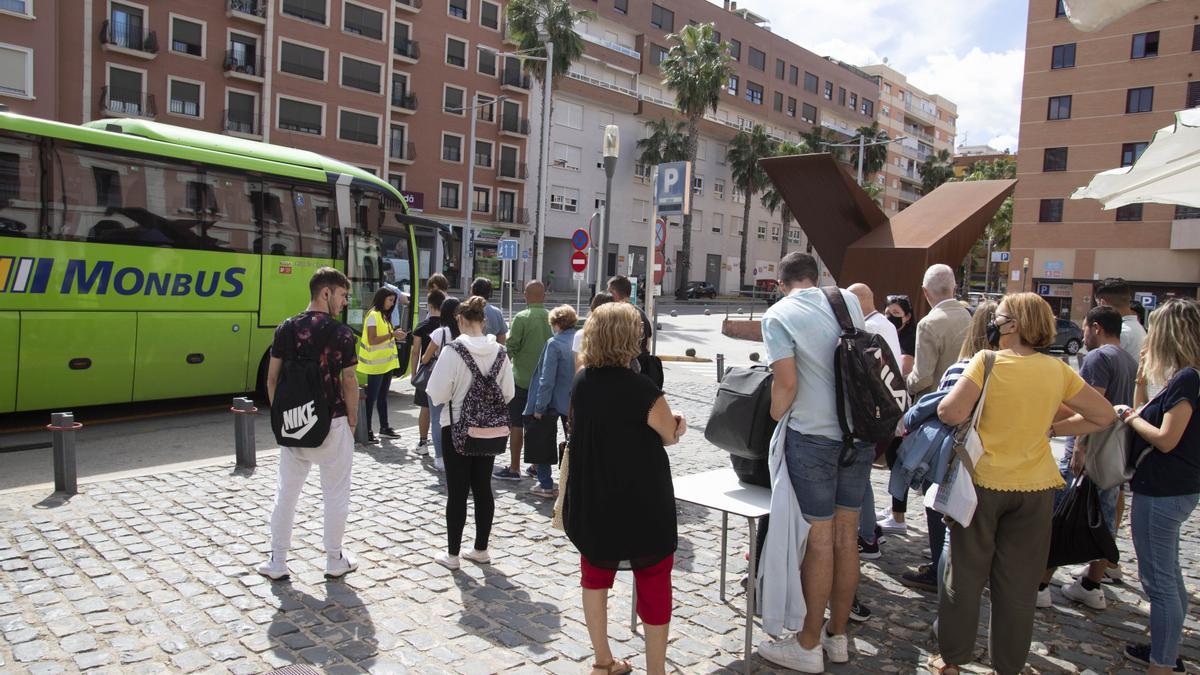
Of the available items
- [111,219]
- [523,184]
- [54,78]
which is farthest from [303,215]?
[523,184]

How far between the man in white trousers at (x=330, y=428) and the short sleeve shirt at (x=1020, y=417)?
11.3 feet

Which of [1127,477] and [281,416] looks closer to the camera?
[1127,477]

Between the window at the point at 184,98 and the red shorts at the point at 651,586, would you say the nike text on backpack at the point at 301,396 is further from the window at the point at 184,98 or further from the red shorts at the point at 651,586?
the window at the point at 184,98

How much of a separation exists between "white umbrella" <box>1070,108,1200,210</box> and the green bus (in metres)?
9.52

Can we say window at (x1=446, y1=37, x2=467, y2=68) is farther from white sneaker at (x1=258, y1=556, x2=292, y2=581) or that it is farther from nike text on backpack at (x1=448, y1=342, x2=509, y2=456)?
white sneaker at (x1=258, y1=556, x2=292, y2=581)

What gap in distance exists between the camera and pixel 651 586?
3.29m

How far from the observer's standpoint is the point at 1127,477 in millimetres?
3865

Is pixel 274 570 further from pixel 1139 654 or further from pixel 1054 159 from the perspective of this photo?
pixel 1054 159

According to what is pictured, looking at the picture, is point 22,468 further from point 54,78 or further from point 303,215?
point 54,78

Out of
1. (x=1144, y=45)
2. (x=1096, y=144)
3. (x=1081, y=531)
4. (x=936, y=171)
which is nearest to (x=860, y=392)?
(x=1081, y=531)

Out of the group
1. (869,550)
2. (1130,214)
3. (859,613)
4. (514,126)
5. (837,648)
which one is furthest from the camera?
(514,126)

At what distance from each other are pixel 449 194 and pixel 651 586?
45671 mm

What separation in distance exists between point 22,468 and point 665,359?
14970 millimetres

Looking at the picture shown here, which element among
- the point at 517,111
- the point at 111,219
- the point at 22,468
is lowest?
the point at 22,468
